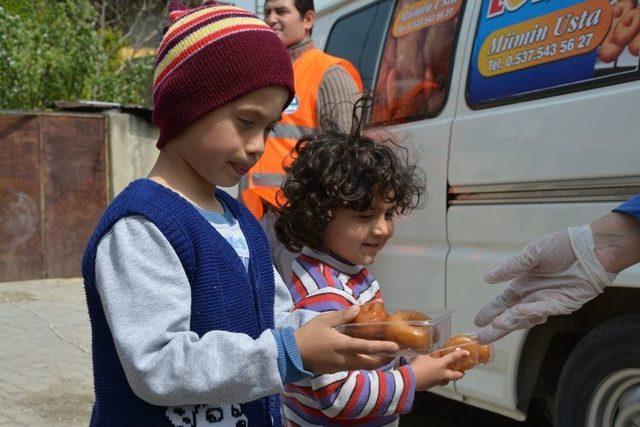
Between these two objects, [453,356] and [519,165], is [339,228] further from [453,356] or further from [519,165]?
[519,165]

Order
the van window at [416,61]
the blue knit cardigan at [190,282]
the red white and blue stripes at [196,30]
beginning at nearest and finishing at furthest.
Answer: the blue knit cardigan at [190,282], the red white and blue stripes at [196,30], the van window at [416,61]

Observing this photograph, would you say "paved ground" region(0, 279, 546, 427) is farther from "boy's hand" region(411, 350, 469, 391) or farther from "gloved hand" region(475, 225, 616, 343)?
"boy's hand" region(411, 350, 469, 391)

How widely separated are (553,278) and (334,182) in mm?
672

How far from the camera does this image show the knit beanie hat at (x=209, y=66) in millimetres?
1569

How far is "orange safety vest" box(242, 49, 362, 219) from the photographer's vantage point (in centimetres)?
321

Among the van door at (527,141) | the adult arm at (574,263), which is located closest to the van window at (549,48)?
the van door at (527,141)

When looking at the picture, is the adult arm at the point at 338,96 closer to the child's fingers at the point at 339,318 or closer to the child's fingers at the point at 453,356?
the child's fingers at the point at 453,356

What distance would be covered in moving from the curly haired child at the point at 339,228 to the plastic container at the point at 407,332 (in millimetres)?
196

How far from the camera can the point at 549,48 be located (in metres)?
2.87

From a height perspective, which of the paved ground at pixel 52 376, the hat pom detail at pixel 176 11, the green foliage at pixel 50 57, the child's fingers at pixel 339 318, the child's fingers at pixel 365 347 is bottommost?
the paved ground at pixel 52 376

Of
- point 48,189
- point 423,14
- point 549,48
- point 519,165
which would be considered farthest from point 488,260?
point 48,189

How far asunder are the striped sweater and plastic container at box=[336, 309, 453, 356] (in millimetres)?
204

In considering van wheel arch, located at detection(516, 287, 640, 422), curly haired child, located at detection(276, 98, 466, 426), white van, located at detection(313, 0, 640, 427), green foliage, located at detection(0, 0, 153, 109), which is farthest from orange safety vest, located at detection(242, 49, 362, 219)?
green foliage, located at detection(0, 0, 153, 109)

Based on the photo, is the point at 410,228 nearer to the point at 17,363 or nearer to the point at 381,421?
the point at 381,421
